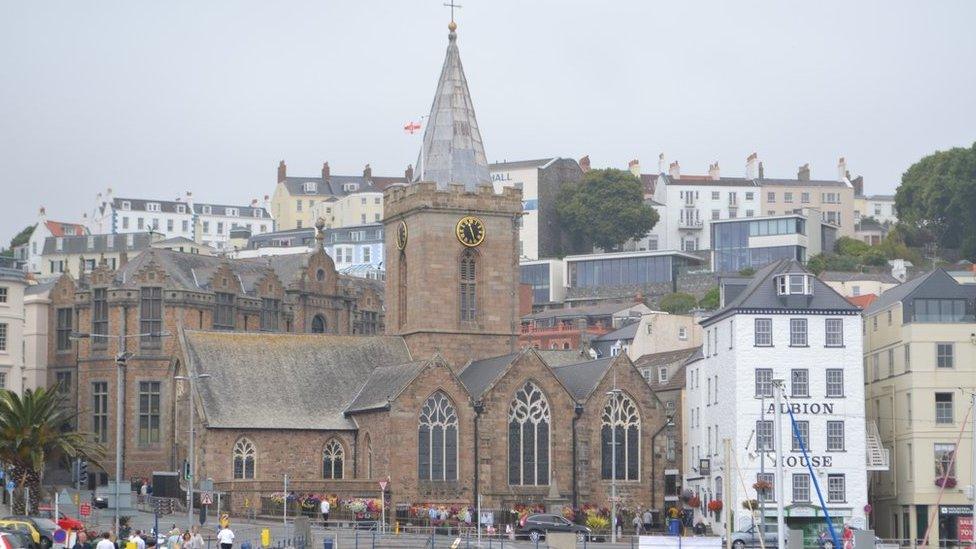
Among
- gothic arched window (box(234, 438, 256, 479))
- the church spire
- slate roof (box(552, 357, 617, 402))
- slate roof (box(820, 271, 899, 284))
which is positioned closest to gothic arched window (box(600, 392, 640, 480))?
slate roof (box(552, 357, 617, 402))

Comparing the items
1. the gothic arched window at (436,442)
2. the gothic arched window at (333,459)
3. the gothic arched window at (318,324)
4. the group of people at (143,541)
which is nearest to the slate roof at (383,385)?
the gothic arched window at (436,442)

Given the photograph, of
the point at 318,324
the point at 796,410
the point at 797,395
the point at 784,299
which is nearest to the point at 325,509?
the point at 796,410

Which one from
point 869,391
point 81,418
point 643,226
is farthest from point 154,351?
point 643,226

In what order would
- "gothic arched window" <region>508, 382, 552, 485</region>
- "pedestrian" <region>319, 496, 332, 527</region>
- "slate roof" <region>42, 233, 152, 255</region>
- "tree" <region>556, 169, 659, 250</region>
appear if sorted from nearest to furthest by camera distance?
1. "pedestrian" <region>319, 496, 332, 527</region>
2. "gothic arched window" <region>508, 382, 552, 485</region>
3. "tree" <region>556, 169, 659, 250</region>
4. "slate roof" <region>42, 233, 152, 255</region>

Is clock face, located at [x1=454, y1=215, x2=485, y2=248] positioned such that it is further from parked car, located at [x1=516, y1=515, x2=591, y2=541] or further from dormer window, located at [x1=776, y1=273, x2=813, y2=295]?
parked car, located at [x1=516, y1=515, x2=591, y2=541]

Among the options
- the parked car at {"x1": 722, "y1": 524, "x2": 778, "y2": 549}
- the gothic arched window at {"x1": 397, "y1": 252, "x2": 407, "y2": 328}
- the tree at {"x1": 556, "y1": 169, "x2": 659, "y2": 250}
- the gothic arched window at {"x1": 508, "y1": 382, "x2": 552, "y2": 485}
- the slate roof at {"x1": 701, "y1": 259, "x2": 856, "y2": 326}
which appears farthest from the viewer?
the tree at {"x1": 556, "y1": 169, "x2": 659, "y2": 250}

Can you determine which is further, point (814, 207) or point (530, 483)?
point (814, 207)

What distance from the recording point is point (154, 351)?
10369cm

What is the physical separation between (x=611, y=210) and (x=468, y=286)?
263ft

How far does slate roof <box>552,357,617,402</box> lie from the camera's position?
9512cm

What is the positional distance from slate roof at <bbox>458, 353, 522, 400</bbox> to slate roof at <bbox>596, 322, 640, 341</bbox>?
35.6 m

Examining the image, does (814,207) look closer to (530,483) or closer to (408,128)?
(408,128)

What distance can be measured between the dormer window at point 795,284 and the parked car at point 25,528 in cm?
3826

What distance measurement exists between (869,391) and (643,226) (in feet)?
275
